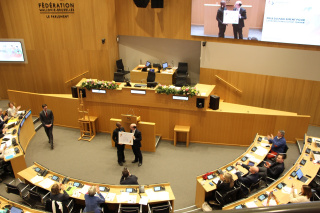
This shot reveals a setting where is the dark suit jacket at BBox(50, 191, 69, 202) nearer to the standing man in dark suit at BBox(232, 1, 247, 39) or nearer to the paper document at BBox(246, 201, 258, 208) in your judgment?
the paper document at BBox(246, 201, 258, 208)

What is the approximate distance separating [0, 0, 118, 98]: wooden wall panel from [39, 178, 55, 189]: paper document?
6.65 meters

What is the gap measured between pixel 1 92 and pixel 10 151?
6.43 metres

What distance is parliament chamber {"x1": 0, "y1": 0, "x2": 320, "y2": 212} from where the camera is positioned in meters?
8.90

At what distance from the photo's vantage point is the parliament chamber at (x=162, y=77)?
8.90 m

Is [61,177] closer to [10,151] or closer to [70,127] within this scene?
[10,151]

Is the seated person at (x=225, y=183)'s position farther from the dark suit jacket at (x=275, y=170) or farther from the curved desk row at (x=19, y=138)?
the curved desk row at (x=19, y=138)

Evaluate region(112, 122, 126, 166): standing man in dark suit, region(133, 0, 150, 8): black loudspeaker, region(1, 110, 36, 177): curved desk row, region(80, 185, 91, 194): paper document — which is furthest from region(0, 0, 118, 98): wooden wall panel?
region(80, 185, 91, 194): paper document

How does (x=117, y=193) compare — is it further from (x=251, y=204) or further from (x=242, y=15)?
(x=242, y=15)

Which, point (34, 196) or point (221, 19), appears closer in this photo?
point (34, 196)

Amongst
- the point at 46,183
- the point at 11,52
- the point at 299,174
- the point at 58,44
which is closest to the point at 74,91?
the point at 58,44

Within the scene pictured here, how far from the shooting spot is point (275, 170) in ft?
22.3

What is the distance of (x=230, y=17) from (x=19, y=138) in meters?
8.33

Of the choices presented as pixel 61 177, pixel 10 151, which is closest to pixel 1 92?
pixel 10 151

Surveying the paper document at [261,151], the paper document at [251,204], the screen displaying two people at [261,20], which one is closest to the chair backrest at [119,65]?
the screen displaying two people at [261,20]
